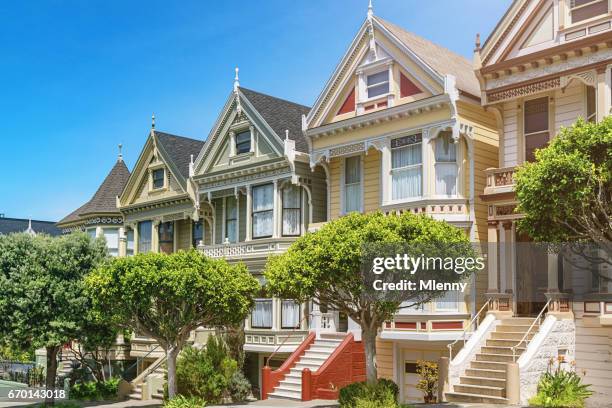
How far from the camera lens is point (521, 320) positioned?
25609 mm

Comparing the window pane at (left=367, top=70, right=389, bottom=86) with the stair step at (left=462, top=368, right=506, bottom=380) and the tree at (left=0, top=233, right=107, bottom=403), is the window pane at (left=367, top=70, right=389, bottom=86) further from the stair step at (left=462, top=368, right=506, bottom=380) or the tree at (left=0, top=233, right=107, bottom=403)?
the tree at (left=0, top=233, right=107, bottom=403)

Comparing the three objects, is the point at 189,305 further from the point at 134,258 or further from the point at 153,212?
the point at 153,212

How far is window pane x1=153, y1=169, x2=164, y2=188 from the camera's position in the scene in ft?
138

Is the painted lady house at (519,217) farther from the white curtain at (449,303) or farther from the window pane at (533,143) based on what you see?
the white curtain at (449,303)

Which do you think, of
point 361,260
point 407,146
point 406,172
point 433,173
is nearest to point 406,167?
point 406,172

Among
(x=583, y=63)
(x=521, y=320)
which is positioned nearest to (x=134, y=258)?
(x=521, y=320)

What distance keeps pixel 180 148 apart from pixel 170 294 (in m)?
17.3

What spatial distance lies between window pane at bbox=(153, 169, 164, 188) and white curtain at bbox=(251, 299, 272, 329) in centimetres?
1059

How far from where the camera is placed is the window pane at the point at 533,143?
88.2 ft

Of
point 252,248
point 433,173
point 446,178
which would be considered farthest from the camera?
point 252,248

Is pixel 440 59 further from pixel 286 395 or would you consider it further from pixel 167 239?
pixel 167 239

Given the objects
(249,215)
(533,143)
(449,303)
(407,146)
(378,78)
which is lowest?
(449,303)

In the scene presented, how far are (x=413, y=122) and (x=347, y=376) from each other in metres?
9.60

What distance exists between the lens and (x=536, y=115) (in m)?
27.3
